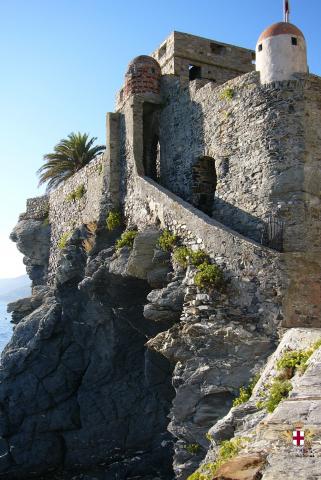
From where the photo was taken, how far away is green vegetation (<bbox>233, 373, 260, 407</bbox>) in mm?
11414

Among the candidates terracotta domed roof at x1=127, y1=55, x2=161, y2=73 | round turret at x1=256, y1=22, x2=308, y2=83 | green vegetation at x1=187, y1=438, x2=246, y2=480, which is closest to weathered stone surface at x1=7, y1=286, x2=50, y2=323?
terracotta domed roof at x1=127, y1=55, x2=161, y2=73

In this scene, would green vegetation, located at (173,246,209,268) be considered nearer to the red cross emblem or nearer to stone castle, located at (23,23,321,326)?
stone castle, located at (23,23,321,326)

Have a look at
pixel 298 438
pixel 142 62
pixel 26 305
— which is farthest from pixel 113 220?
pixel 298 438

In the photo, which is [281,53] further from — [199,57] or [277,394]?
[277,394]

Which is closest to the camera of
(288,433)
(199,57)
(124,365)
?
(288,433)

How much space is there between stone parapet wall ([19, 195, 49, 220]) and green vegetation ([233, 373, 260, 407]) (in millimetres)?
22331

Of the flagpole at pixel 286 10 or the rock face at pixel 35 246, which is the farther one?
the rock face at pixel 35 246

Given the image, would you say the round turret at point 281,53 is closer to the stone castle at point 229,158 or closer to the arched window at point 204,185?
the stone castle at point 229,158

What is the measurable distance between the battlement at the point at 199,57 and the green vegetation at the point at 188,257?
932 centimetres

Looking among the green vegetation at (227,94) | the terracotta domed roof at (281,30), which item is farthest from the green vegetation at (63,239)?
the terracotta domed roof at (281,30)

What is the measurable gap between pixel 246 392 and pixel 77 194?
51.8 ft

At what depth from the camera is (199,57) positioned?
22609 millimetres

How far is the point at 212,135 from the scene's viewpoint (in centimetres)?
1777

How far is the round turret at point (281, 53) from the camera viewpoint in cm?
1567
